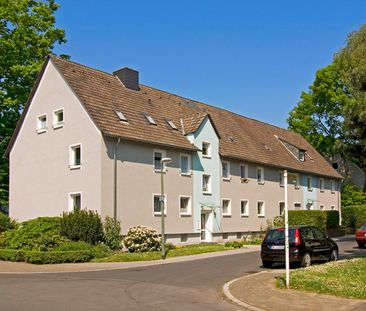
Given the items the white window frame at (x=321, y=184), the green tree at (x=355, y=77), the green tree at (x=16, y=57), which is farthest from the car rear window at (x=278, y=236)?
the white window frame at (x=321, y=184)

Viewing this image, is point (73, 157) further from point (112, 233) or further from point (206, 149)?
point (206, 149)

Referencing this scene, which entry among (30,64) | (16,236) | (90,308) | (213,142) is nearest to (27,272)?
(16,236)

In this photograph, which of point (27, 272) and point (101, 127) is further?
point (101, 127)

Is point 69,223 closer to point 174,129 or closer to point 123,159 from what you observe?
point 123,159

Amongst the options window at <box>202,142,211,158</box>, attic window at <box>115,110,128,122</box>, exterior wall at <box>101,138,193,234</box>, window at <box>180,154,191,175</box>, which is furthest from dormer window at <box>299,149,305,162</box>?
attic window at <box>115,110,128,122</box>

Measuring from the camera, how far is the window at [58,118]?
30250 millimetres

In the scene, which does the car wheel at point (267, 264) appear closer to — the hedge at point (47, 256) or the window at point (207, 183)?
the hedge at point (47, 256)

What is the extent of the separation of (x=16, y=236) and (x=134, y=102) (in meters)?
11.9

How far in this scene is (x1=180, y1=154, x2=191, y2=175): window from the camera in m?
32.4

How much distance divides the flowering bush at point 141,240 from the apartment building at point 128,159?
5.24ft

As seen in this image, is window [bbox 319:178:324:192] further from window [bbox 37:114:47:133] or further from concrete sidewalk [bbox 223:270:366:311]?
concrete sidewalk [bbox 223:270:366:311]

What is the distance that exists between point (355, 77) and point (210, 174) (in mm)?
18008

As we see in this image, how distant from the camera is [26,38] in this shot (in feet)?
124

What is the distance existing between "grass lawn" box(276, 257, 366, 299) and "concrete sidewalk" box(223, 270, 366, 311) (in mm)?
318
